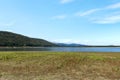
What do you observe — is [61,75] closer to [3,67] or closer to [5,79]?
[5,79]

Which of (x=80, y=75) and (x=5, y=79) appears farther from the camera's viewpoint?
(x=80, y=75)

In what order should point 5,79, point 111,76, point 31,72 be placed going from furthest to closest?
point 31,72 < point 111,76 < point 5,79

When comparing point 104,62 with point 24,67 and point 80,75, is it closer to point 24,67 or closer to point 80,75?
point 80,75

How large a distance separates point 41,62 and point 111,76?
909 cm

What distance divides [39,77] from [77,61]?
767cm

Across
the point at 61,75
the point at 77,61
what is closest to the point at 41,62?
the point at 77,61

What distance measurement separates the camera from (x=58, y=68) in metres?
25.3

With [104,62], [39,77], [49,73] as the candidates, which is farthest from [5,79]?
[104,62]

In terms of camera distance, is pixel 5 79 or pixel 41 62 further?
pixel 41 62

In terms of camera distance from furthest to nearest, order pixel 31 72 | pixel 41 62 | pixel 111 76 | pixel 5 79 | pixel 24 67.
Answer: pixel 41 62 < pixel 24 67 < pixel 31 72 < pixel 111 76 < pixel 5 79

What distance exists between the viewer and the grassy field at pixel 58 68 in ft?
71.8

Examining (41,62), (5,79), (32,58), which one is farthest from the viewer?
(32,58)

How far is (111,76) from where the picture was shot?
22188mm

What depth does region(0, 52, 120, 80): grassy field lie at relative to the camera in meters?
21.9
